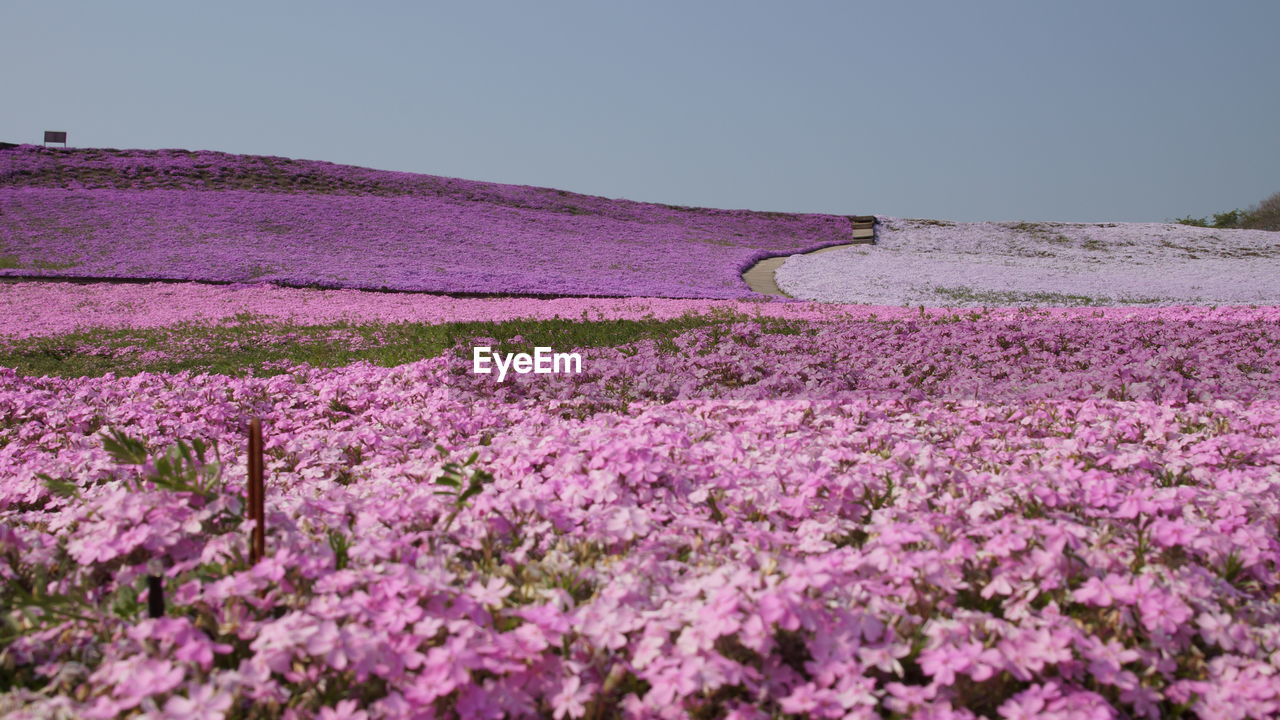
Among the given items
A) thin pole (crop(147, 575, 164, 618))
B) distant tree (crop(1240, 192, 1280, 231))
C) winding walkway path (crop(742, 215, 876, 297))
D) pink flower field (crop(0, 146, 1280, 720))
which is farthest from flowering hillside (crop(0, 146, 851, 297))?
distant tree (crop(1240, 192, 1280, 231))

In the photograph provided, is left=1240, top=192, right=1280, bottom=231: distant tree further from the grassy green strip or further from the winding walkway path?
the grassy green strip

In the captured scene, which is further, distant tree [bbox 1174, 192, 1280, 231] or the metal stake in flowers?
distant tree [bbox 1174, 192, 1280, 231]

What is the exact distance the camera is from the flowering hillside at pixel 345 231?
2811 cm

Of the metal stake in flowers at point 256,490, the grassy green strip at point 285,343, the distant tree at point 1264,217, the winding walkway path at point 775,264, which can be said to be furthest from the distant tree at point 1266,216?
the metal stake in flowers at point 256,490

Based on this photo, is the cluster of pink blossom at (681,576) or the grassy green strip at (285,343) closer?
the cluster of pink blossom at (681,576)

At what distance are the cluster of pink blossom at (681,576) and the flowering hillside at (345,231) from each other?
22.2 metres

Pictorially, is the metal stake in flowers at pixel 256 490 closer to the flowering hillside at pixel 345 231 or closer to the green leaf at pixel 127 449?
the green leaf at pixel 127 449

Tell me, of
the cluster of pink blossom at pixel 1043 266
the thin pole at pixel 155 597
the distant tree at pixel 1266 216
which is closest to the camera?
the thin pole at pixel 155 597

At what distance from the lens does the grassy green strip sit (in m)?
12.3

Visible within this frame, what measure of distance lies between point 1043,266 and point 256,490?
46.0 meters

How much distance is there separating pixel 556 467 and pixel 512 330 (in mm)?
8893

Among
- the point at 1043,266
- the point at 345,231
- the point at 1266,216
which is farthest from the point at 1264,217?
the point at 345,231

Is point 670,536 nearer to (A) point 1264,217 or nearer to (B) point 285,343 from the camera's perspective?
(B) point 285,343

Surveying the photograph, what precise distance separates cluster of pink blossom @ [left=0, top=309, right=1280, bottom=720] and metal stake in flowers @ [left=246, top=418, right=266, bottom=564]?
7 cm
